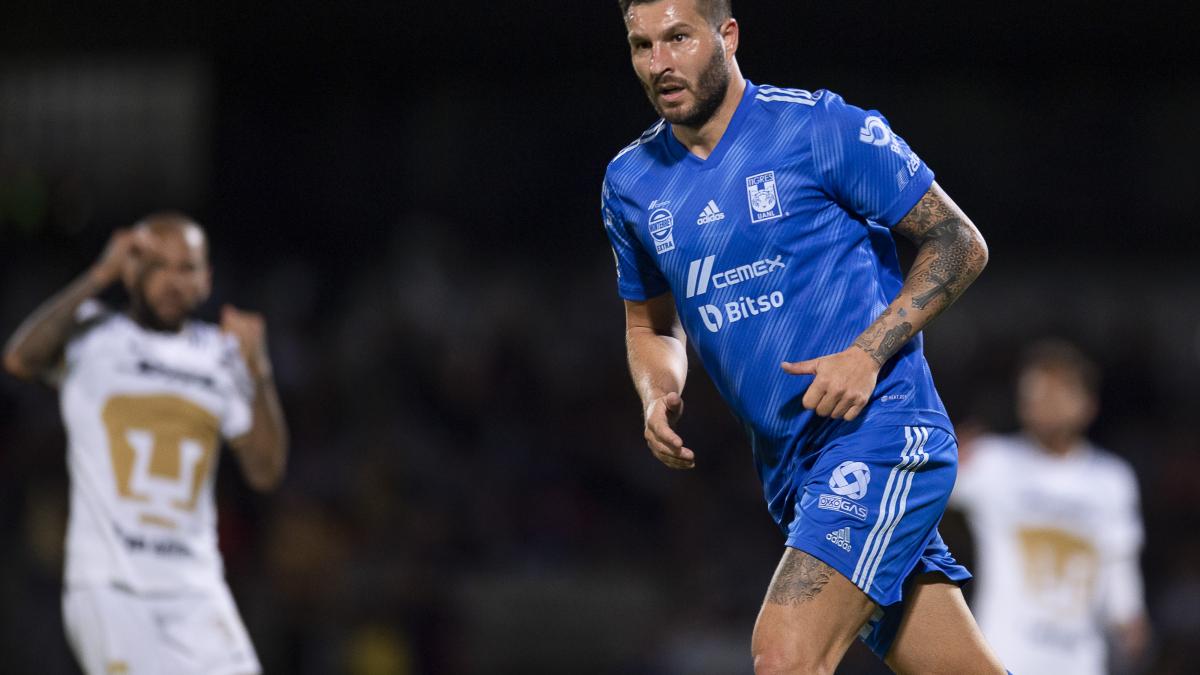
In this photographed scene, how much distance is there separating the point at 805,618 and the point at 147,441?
330 cm

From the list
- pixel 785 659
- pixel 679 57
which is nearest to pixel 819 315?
pixel 679 57

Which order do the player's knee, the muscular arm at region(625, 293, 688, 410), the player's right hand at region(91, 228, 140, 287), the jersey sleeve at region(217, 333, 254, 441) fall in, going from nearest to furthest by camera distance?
1. the player's knee
2. the muscular arm at region(625, 293, 688, 410)
3. the player's right hand at region(91, 228, 140, 287)
4. the jersey sleeve at region(217, 333, 254, 441)

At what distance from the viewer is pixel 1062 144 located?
1331 centimetres

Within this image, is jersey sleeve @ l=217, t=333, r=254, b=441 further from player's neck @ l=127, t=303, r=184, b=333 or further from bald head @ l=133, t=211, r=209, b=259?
bald head @ l=133, t=211, r=209, b=259

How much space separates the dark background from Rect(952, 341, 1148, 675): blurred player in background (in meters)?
3.25

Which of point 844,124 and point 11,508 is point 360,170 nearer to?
point 11,508

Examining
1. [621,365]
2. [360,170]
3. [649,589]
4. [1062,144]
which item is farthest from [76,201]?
[1062,144]

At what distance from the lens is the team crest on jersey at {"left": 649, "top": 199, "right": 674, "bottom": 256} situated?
3.75 meters

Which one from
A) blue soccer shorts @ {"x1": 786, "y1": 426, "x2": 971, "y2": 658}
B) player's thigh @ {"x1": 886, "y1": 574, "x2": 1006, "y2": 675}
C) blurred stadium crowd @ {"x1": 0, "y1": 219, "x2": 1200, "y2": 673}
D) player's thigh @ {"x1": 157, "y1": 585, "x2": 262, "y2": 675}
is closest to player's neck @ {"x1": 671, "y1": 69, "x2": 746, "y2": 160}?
blue soccer shorts @ {"x1": 786, "y1": 426, "x2": 971, "y2": 658}

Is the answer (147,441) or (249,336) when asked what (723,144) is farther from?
(147,441)

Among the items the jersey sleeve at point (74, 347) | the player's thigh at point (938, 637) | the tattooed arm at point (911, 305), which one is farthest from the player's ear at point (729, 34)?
the jersey sleeve at point (74, 347)

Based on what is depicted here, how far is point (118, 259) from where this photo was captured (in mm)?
5750

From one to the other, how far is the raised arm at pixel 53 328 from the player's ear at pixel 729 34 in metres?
3.03

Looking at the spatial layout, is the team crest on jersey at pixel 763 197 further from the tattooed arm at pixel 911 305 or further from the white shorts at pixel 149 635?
the white shorts at pixel 149 635
